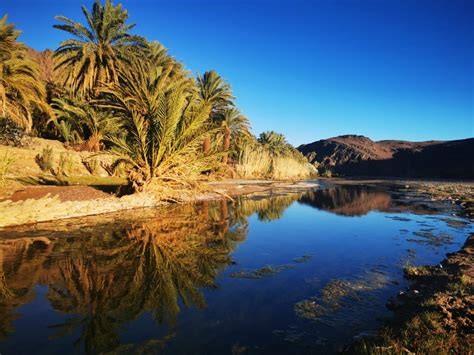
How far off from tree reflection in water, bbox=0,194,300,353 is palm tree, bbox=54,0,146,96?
61.0ft

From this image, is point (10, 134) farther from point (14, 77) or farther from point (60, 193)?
point (60, 193)

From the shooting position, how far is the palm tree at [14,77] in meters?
19.4

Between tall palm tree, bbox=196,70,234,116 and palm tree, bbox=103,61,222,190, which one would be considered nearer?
palm tree, bbox=103,61,222,190

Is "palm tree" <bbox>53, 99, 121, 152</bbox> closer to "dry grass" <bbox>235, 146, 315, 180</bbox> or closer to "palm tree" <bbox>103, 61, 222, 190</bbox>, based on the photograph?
"palm tree" <bbox>103, 61, 222, 190</bbox>

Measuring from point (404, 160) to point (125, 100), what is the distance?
12084 cm

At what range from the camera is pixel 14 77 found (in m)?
19.5

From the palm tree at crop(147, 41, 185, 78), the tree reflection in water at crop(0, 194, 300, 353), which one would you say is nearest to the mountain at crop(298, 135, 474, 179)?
the palm tree at crop(147, 41, 185, 78)

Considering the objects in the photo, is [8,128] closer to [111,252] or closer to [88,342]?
[111,252]

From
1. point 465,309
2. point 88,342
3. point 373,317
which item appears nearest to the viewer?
point 88,342

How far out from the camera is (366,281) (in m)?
6.84

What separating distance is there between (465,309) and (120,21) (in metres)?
28.4

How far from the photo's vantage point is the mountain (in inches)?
3797

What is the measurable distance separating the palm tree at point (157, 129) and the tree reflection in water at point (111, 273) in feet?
13.8

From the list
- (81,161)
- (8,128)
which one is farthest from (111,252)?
(8,128)
